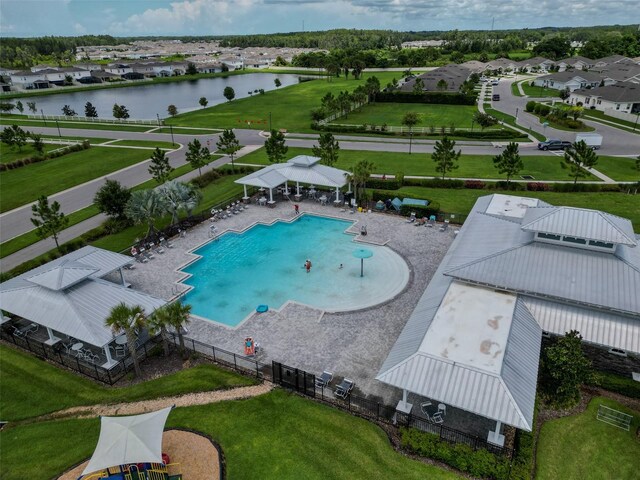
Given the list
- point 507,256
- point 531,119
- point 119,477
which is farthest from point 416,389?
point 531,119

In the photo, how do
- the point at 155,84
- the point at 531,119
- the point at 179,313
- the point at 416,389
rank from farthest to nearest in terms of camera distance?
the point at 155,84
the point at 531,119
the point at 179,313
the point at 416,389

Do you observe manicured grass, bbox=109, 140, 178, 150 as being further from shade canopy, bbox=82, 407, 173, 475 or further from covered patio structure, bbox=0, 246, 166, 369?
shade canopy, bbox=82, 407, 173, 475

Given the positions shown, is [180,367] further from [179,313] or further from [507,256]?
[507,256]

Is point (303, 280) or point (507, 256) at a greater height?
point (507, 256)

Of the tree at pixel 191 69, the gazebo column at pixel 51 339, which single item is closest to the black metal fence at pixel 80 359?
the gazebo column at pixel 51 339

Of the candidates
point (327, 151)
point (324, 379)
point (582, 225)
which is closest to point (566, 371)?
point (582, 225)

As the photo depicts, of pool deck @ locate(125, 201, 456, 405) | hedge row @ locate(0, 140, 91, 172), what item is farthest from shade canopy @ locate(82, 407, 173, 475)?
hedge row @ locate(0, 140, 91, 172)
